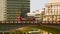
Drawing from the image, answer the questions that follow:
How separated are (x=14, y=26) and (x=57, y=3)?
4893cm

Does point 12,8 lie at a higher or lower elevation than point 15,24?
lower

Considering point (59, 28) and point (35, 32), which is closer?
point (59, 28)

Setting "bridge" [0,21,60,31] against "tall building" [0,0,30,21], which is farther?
"tall building" [0,0,30,21]

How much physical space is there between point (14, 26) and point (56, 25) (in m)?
5.89

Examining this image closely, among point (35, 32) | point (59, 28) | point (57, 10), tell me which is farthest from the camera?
point (57, 10)

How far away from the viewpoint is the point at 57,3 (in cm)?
8156

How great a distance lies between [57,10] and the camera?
8025cm

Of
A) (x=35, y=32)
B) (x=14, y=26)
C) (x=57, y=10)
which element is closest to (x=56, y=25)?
(x=14, y=26)

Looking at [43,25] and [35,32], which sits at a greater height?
[43,25]

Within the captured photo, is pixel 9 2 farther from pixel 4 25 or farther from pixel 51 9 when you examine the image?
pixel 4 25

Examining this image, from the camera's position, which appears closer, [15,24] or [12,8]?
[15,24]

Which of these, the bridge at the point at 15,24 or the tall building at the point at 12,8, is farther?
the tall building at the point at 12,8

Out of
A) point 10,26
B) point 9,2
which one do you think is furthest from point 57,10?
point 10,26

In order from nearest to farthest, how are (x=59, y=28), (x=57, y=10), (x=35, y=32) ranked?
(x=59, y=28) < (x=35, y=32) < (x=57, y=10)
